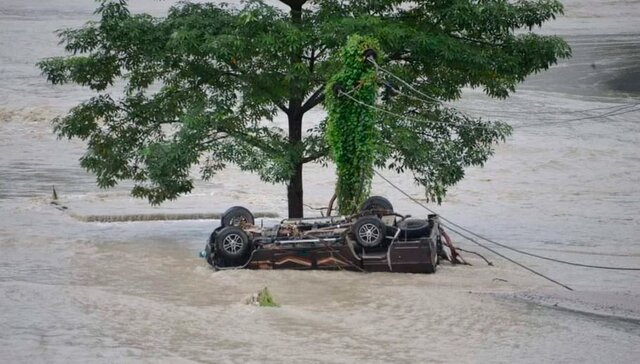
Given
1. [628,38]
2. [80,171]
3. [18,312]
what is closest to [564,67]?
[628,38]

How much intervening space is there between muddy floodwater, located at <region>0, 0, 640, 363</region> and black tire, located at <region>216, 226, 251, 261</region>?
0.35 meters

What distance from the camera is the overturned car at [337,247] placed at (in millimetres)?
24016

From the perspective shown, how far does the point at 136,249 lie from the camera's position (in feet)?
91.0

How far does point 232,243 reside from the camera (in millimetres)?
24297

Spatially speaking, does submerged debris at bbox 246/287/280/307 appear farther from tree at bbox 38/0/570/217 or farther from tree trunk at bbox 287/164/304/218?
tree trunk at bbox 287/164/304/218

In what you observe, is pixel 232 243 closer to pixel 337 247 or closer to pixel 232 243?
pixel 232 243

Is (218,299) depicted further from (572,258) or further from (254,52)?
(572,258)

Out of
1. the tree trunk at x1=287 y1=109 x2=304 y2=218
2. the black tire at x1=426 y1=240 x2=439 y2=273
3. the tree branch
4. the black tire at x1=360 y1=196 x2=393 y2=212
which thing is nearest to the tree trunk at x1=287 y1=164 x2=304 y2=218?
the tree trunk at x1=287 y1=109 x2=304 y2=218

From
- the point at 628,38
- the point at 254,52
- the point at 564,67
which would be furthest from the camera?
the point at 628,38

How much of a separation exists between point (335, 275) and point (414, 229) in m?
1.67

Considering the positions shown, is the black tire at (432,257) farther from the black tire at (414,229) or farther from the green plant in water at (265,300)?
the green plant in water at (265,300)

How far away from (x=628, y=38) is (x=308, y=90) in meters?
39.2

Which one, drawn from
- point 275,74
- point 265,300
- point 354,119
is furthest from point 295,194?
point 265,300

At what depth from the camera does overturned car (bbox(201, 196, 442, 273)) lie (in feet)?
78.8
